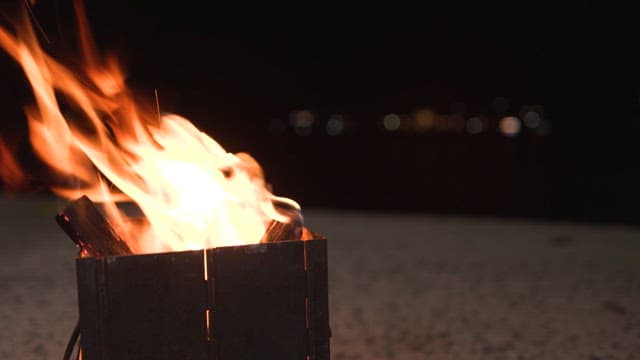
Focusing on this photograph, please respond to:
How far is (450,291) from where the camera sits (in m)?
4.78

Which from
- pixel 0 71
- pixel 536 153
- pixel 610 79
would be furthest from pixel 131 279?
pixel 610 79

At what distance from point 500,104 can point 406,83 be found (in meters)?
8.60

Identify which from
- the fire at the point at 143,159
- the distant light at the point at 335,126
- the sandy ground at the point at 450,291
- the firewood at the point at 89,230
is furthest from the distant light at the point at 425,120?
the firewood at the point at 89,230

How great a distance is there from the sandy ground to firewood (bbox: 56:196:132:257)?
138 cm

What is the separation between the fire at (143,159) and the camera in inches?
105

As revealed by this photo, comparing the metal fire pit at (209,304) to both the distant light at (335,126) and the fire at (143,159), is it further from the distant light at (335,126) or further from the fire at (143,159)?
the distant light at (335,126)

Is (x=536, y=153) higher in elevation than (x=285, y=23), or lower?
lower

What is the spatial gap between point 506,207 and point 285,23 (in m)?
17.2

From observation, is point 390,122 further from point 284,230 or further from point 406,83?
point 284,230

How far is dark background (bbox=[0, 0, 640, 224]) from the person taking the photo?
1117cm

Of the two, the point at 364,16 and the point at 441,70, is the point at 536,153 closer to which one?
the point at 364,16

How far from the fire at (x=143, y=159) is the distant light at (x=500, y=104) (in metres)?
43.7

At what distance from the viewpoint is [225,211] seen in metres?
2.74

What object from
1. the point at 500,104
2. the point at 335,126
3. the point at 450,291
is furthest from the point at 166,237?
the point at 335,126
